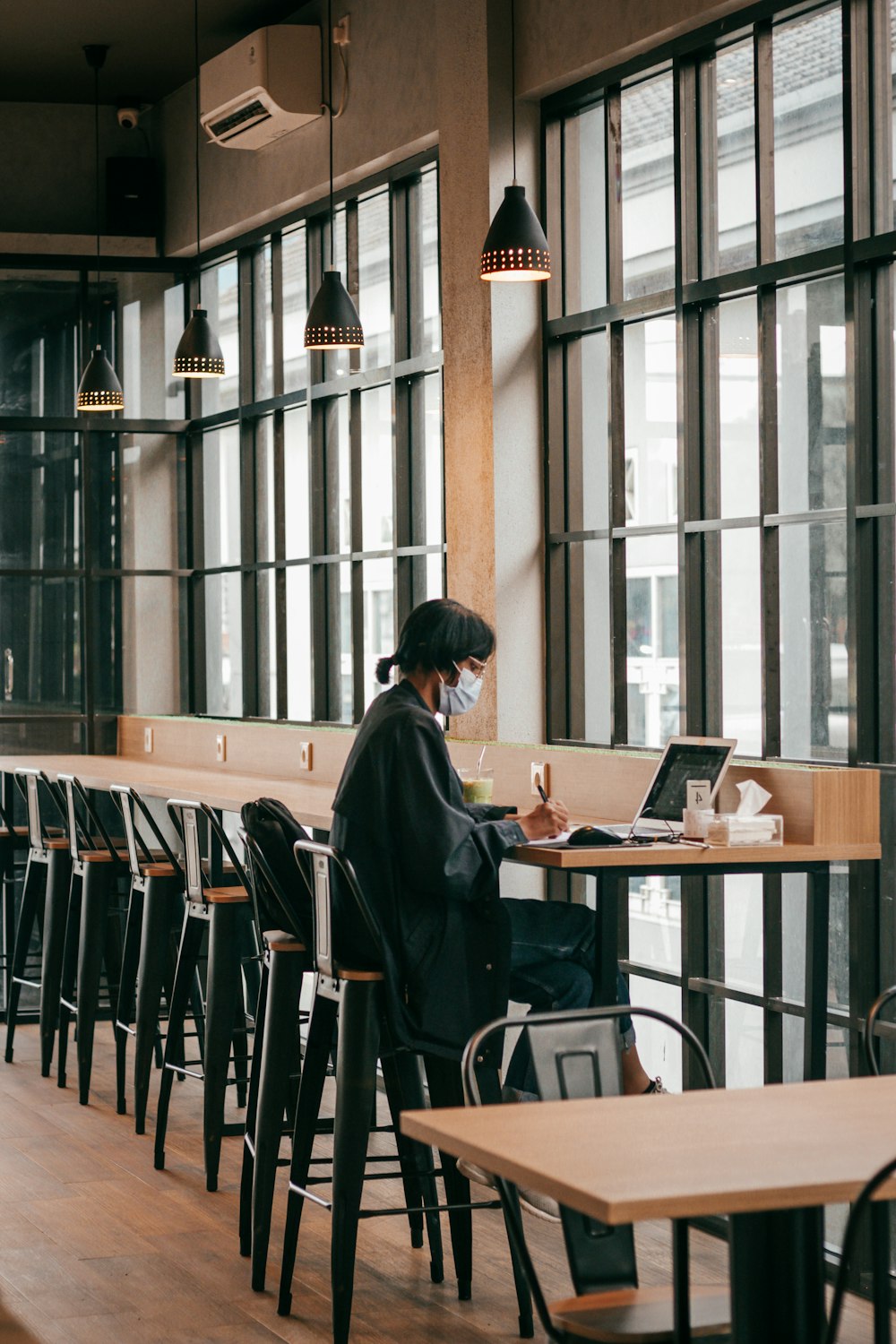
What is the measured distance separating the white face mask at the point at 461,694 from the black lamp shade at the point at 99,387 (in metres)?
3.64

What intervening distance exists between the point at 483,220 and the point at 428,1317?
3275 mm

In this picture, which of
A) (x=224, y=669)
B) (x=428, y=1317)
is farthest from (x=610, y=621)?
(x=224, y=669)

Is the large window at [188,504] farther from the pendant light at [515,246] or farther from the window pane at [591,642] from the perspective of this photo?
the pendant light at [515,246]

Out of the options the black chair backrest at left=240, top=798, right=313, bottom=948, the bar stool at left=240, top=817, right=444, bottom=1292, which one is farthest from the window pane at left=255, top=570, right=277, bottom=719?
the black chair backrest at left=240, top=798, right=313, bottom=948

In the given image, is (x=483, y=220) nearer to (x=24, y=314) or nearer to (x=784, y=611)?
(x=784, y=611)

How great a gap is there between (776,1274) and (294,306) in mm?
5851

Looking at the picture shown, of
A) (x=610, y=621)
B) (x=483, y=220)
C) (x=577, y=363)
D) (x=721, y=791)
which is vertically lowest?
(x=721, y=791)

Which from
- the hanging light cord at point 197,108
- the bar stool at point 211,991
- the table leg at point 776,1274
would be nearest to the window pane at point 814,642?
the bar stool at point 211,991

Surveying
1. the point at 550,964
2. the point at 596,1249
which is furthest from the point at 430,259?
Answer: the point at 596,1249

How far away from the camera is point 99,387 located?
7359 mm

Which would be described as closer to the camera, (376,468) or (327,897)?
(327,897)

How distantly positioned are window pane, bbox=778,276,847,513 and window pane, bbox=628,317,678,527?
0.51m

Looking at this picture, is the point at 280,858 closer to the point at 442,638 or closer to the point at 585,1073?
the point at 442,638

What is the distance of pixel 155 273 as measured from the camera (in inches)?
332
